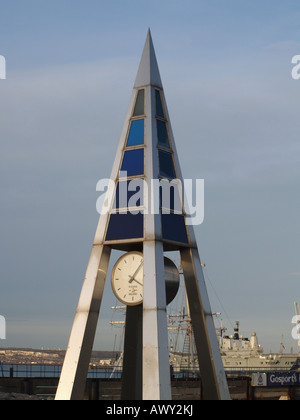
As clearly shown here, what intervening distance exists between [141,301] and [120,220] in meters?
2.54

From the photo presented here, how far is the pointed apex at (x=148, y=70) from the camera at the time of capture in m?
21.6

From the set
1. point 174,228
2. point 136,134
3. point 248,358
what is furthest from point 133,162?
point 248,358

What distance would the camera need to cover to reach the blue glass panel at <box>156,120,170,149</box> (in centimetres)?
2117

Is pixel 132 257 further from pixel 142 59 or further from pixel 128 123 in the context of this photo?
pixel 142 59

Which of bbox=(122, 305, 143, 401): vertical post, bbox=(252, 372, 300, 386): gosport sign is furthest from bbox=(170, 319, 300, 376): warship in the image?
bbox=(122, 305, 143, 401): vertical post

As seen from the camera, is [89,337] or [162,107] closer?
[89,337]

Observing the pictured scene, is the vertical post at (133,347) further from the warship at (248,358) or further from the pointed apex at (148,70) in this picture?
the warship at (248,358)

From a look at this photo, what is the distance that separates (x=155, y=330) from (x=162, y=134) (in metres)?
6.58

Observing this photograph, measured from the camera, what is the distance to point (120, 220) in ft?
66.1

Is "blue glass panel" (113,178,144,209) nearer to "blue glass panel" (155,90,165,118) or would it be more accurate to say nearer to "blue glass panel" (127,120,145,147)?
"blue glass panel" (127,120,145,147)

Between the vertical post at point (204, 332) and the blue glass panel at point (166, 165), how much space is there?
2428mm

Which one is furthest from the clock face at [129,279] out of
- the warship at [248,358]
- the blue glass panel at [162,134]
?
the warship at [248,358]

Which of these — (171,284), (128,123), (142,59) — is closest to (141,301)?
(171,284)

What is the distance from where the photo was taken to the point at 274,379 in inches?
1800
